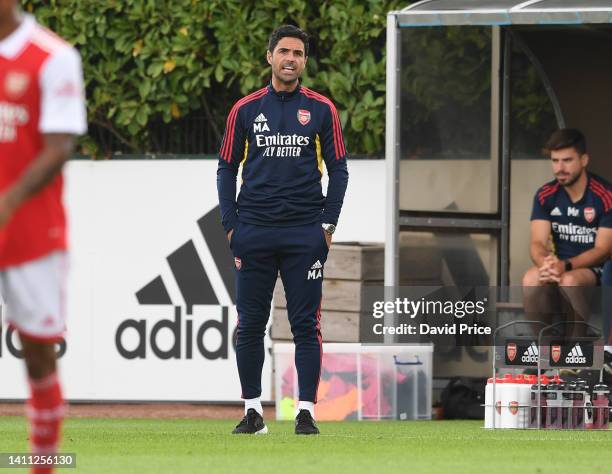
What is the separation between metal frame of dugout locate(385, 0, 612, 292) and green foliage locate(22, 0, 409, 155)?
0.93m

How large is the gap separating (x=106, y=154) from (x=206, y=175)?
0.99 meters

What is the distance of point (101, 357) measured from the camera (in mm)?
12898

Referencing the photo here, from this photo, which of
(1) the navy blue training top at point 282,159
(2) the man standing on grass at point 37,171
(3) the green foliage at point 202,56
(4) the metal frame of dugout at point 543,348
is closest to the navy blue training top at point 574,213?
(4) the metal frame of dugout at point 543,348

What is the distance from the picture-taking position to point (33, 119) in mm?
5012

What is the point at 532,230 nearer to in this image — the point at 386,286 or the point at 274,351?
the point at 386,286

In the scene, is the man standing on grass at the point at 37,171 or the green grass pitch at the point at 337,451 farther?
the green grass pitch at the point at 337,451

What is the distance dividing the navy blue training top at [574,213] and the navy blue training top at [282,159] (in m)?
3.43

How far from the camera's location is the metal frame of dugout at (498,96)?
10.6 meters

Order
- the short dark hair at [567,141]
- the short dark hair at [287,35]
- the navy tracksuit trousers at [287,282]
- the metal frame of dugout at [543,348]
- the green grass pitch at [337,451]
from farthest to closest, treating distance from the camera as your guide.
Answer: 1. the short dark hair at [567,141]
2. the metal frame of dugout at [543,348]
3. the short dark hair at [287,35]
4. the navy tracksuit trousers at [287,282]
5. the green grass pitch at [337,451]

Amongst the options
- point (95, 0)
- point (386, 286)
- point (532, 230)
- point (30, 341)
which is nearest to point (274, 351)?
point (386, 286)

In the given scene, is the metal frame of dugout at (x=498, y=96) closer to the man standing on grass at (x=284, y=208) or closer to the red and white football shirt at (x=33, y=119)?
the man standing on grass at (x=284, y=208)

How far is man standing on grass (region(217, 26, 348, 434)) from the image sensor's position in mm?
8266

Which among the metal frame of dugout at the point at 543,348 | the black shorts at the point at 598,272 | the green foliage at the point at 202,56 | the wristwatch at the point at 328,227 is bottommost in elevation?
the metal frame of dugout at the point at 543,348

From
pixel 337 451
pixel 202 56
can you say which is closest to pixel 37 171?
pixel 337 451
